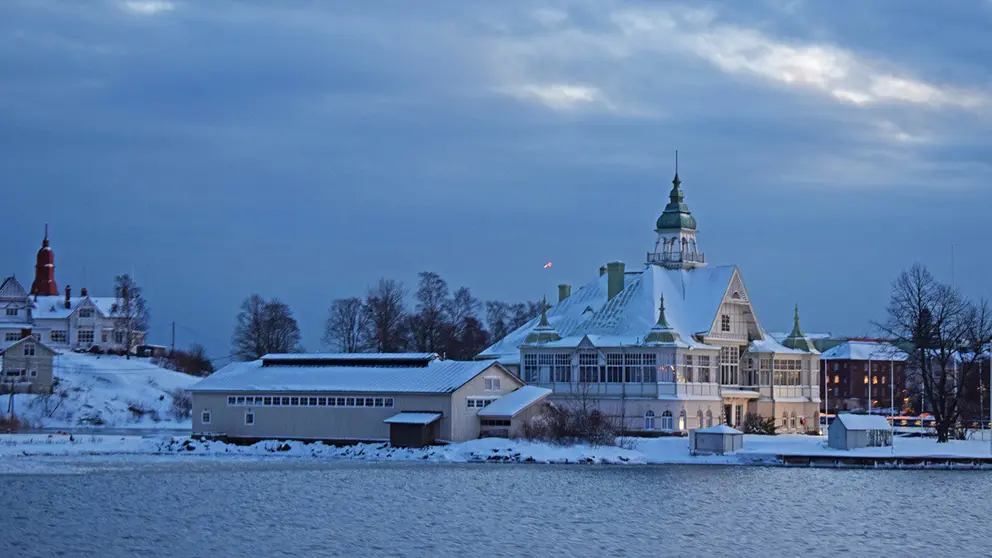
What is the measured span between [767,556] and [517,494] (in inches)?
576

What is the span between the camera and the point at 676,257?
80.4m

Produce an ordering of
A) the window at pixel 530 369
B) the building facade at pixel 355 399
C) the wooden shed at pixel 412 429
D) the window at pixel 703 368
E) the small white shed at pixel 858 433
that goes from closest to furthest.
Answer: the small white shed at pixel 858 433 → the wooden shed at pixel 412 429 → the building facade at pixel 355 399 → the window at pixel 703 368 → the window at pixel 530 369

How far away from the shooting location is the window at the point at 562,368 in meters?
73.9

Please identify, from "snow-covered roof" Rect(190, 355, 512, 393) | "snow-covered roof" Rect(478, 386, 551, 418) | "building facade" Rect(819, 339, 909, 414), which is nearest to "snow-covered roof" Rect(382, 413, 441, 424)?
"snow-covered roof" Rect(190, 355, 512, 393)

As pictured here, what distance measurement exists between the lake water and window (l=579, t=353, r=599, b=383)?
13.9 m

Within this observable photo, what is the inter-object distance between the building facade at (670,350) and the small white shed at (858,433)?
916 centimetres

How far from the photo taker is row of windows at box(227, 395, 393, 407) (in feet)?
217

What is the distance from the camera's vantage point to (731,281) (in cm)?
7625

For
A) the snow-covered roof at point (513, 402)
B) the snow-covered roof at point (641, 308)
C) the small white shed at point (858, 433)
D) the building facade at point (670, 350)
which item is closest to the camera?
the small white shed at point (858, 433)

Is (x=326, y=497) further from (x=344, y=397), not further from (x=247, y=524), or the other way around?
(x=344, y=397)

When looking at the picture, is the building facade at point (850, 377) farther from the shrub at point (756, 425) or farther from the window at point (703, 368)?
the window at point (703, 368)

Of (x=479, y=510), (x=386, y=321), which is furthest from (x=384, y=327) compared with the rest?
(x=479, y=510)

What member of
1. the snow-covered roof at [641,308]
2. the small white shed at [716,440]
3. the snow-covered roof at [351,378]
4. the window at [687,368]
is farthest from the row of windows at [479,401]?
the window at [687,368]

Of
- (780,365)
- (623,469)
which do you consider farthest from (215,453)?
(780,365)
